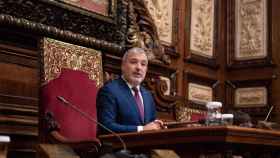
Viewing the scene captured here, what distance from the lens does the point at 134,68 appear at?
3293 millimetres

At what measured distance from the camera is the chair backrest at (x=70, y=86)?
9.99 feet

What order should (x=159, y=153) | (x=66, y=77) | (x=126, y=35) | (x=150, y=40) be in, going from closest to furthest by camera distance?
(x=159, y=153) < (x=66, y=77) < (x=126, y=35) < (x=150, y=40)

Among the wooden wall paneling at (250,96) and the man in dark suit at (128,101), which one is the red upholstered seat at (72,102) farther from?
the wooden wall paneling at (250,96)

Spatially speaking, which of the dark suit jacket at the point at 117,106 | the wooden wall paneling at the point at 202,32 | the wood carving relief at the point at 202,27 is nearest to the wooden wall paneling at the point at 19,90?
the dark suit jacket at the point at 117,106

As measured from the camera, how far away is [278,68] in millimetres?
5305

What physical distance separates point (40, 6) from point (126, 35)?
37.4 inches

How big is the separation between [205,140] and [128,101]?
924mm

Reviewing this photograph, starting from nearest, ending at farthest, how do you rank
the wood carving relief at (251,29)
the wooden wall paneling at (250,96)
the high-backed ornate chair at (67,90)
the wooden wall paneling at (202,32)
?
1. the high-backed ornate chair at (67,90)
2. the wooden wall paneling at (202,32)
3. the wooden wall paneling at (250,96)
4. the wood carving relief at (251,29)

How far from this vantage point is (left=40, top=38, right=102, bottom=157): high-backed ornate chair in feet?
9.75

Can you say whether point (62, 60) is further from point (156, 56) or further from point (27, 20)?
point (156, 56)

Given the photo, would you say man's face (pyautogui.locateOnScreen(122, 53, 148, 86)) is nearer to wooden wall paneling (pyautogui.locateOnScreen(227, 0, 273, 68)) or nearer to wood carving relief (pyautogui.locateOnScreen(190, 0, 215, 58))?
wood carving relief (pyautogui.locateOnScreen(190, 0, 215, 58))

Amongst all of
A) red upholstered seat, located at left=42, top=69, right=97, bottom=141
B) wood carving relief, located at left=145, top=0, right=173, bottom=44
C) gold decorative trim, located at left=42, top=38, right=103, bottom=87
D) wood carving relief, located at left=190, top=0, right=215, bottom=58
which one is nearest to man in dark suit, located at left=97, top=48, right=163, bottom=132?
red upholstered seat, located at left=42, top=69, right=97, bottom=141

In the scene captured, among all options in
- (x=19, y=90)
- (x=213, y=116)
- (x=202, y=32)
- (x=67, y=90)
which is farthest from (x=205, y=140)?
(x=202, y=32)

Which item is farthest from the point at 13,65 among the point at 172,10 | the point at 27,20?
the point at 172,10
